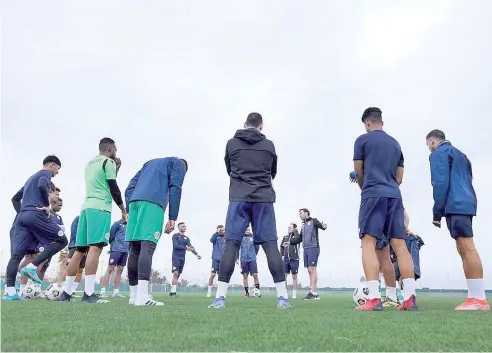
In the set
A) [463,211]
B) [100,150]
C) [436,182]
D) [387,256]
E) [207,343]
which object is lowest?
[207,343]

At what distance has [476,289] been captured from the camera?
5.37 meters

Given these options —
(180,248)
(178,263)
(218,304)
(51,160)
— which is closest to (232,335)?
(218,304)

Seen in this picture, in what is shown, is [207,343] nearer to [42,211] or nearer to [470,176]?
[470,176]

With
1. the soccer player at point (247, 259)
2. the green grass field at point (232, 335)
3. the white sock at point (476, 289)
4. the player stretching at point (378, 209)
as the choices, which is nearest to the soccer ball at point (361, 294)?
the player stretching at point (378, 209)

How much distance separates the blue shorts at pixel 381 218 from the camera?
4.99m

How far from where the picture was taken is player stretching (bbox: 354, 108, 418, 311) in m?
4.96

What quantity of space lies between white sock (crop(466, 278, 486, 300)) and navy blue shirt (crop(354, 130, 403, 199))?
1.64 m

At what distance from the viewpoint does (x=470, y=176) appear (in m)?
5.82

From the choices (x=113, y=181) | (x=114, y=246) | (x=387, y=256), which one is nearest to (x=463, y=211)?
(x=387, y=256)

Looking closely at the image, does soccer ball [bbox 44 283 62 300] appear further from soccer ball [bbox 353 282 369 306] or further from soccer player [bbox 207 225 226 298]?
soccer player [bbox 207 225 226 298]

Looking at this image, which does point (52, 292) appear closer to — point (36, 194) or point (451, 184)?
point (36, 194)

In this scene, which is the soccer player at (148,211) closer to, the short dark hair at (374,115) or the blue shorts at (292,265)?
the short dark hair at (374,115)

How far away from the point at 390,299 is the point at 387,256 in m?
0.61

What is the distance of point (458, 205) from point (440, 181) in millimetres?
395
